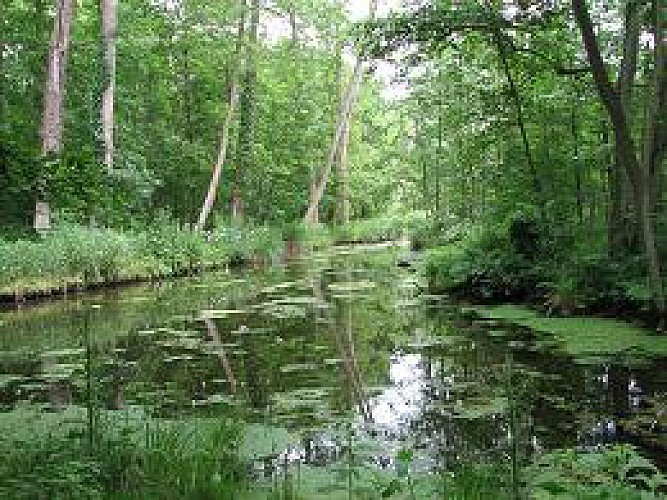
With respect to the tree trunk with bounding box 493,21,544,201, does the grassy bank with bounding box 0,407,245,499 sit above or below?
below

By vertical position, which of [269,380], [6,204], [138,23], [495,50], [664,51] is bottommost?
[269,380]

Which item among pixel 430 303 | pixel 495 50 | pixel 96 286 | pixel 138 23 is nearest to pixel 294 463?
pixel 430 303

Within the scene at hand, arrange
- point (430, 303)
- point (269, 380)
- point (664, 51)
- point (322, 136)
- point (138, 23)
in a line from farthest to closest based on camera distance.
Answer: point (322, 136) < point (138, 23) < point (430, 303) < point (664, 51) < point (269, 380)

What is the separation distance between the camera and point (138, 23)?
26172 millimetres

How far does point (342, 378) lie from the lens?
7926 millimetres

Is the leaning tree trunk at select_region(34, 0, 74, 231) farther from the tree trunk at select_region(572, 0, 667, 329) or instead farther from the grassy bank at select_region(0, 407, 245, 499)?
the grassy bank at select_region(0, 407, 245, 499)

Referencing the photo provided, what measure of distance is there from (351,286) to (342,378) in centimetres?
886

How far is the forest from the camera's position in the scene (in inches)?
174

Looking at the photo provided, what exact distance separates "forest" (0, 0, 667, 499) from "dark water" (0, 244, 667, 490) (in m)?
0.04

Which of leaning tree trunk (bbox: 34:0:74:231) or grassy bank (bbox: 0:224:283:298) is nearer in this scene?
grassy bank (bbox: 0:224:283:298)

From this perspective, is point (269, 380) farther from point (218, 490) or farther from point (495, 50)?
point (495, 50)

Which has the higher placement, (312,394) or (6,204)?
(6,204)

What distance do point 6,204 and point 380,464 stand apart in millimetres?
2930

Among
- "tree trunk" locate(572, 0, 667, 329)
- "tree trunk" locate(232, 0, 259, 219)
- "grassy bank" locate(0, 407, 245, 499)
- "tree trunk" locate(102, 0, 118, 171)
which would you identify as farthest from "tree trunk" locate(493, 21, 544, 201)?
"tree trunk" locate(232, 0, 259, 219)
